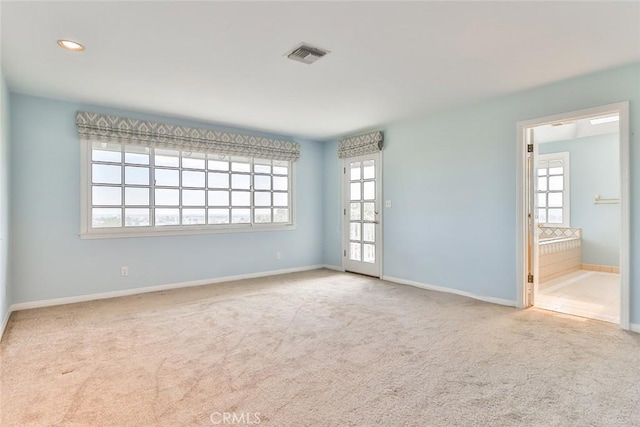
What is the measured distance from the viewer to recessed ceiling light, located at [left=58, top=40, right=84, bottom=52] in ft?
8.42

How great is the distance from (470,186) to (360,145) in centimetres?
192

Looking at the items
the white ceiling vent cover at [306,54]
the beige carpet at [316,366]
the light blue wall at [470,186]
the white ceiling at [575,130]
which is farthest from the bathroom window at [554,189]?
the white ceiling vent cover at [306,54]

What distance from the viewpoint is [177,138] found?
4.68 m

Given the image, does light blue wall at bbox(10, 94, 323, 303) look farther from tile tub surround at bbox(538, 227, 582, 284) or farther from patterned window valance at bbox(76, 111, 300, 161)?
tile tub surround at bbox(538, 227, 582, 284)

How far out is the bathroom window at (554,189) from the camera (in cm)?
644

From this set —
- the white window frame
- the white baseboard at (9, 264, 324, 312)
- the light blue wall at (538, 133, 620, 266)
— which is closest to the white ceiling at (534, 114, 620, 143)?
the light blue wall at (538, 133, 620, 266)

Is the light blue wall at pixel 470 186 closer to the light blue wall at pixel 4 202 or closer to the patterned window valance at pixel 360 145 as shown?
the patterned window valance at pixel 360 145

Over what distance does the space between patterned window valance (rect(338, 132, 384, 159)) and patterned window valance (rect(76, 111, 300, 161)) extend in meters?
0.79

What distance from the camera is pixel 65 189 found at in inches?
157

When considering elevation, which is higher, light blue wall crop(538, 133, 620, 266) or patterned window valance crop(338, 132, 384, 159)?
patterned window valance crop(338, 132, 384, 159)

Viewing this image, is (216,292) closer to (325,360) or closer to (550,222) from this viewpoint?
(325,360)

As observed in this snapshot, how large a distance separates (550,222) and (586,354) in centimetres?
495

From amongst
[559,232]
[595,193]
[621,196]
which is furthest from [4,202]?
[595,193]

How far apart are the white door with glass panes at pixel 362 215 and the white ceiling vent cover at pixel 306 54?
2696mm
